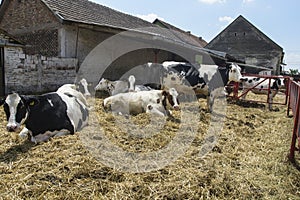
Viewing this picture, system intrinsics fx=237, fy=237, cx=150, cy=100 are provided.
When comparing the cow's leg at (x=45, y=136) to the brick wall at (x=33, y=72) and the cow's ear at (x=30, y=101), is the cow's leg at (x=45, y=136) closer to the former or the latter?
the cow's ear at (x=30, y=101)

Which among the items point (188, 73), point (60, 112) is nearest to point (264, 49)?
point (188, 73)

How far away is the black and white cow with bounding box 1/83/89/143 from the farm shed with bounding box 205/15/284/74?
2492cm

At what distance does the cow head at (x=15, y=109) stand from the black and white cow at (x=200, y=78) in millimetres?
5078

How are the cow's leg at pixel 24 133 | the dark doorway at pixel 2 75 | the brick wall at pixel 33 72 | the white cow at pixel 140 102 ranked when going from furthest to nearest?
1. the brick wall at pixel 33 72
2. the dark doorway at pixel 2 75
3. the white cow at pixel 140 102
4. the cow's leg at pixel 24 133

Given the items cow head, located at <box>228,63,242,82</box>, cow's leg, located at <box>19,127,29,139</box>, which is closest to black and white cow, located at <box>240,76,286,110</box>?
cow head, located at <box>228,63,242,82</box>

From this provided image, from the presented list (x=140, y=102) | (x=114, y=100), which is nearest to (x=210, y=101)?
(x=140, y=102)

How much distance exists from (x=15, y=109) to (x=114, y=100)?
8.25ft

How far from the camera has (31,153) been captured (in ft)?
9.75

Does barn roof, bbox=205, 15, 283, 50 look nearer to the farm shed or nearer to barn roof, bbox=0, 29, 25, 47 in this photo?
the farm shed

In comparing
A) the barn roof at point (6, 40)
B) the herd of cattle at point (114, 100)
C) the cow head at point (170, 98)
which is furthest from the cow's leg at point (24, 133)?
the barn roof at point (6, 40)

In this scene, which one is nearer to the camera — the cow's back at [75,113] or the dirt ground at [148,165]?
the dirt ground at [148,165]

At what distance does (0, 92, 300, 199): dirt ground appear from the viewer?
89.0 inches

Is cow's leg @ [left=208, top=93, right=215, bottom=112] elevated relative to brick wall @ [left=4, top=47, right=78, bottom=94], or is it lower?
lower

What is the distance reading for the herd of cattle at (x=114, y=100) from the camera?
10.9 ft
